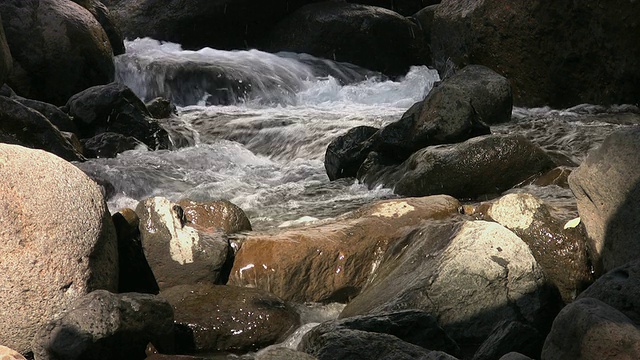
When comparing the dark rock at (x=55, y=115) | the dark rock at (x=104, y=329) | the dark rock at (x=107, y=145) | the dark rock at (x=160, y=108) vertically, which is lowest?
the dark rock at (x=160, y=108)

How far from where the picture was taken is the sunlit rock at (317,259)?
6.58m

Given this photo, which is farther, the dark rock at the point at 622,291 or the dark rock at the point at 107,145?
the dark rock at the point at 107,145

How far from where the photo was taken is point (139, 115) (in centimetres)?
1268

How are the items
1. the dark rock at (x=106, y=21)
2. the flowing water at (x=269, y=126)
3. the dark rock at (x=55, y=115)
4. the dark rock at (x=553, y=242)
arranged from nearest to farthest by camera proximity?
the dark rock at (x=553, y=242) → the flowing water at (x=269, y=126) → the dark rock at (x=55, y=115) → the dark rock at (x=106, y=21)

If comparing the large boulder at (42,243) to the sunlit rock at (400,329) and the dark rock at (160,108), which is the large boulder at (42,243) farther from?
the dark rock at (160,108)

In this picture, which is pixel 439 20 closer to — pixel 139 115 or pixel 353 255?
pixel 139 115

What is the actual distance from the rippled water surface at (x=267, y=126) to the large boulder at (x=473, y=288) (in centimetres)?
238

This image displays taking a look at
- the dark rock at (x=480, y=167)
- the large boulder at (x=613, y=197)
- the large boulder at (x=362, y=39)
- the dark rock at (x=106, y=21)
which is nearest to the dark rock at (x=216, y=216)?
the dark rock at (x=480, y=167)

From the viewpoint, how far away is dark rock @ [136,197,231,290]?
654cm

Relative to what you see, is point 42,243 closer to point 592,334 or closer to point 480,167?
point 592,334

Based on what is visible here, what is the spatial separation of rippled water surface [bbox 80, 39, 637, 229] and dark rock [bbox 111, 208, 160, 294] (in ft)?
6.26

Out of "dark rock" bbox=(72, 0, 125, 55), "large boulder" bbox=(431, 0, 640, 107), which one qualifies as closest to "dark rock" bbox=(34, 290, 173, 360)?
"large boulder" bbox=(431, 0, 640, 107)

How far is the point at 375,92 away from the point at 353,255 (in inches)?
425

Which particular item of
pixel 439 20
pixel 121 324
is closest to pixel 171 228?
pixel 121 324
